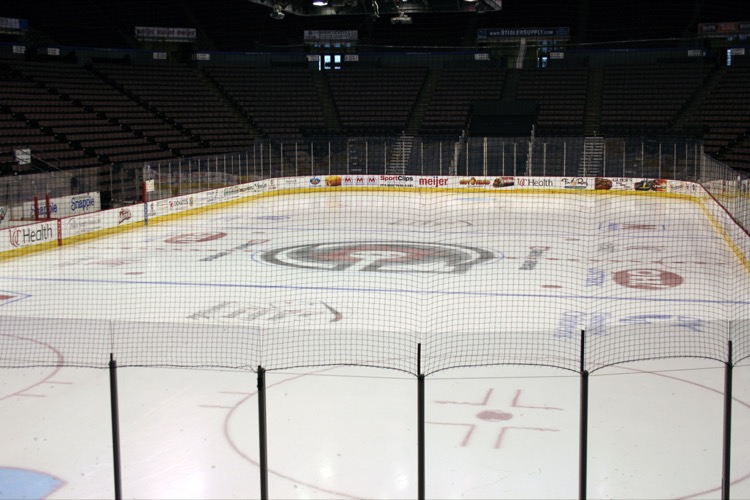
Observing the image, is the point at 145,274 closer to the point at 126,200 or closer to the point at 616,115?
the point at 126,200

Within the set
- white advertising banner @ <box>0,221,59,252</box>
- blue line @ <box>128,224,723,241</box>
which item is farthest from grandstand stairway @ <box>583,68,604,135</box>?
white advertising banner @ <box>0,221,59,252</box>

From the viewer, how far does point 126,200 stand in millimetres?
19875

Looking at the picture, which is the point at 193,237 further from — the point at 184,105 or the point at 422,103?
the point at 422,103

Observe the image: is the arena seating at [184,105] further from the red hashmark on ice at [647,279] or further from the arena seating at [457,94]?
the red hashmark on ice at [647,279]

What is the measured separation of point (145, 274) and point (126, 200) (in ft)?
21.5

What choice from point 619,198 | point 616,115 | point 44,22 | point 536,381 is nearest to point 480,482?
point 536,381

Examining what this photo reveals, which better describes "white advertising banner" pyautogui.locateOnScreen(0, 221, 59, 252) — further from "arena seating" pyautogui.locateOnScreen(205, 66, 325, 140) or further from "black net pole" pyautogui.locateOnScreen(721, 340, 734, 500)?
"arena seating" pyautogui.locateOnScreen(205, 66, 325, 140)

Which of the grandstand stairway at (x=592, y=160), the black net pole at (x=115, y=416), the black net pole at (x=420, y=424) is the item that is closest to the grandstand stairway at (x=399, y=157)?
the grandstand stairway at (x=592, y=160)

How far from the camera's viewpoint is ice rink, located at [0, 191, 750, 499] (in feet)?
19.0

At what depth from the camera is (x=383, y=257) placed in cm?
1548

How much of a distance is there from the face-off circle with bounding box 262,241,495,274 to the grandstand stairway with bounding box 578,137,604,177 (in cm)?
1097

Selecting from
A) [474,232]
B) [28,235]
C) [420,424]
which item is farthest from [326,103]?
[420,424]

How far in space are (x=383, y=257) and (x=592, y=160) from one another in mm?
13267

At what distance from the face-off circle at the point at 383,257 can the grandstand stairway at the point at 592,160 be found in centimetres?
1097
